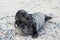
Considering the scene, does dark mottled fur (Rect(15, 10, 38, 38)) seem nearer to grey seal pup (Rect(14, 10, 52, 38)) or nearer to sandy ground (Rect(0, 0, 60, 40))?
grey seal pup (Rect(14, 10, 52, 38))

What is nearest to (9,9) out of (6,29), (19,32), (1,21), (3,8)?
(3,8)

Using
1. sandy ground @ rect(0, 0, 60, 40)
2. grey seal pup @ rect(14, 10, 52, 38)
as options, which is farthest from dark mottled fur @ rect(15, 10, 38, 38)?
sandy ground @ rect(0, 0, 60, 40)

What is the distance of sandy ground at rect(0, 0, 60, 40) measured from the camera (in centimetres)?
468

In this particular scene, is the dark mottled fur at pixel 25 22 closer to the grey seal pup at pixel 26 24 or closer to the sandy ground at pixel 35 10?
the grey seal pup at pixel 26 24

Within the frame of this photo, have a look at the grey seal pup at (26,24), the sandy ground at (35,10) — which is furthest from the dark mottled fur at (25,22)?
the sandy ground at (35,10)

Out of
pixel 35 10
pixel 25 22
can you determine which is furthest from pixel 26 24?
pixel 35 10

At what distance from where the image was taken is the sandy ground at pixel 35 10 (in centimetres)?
468

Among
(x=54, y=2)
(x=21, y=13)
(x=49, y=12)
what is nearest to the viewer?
(x=21, y=13)

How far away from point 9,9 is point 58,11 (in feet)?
5.11

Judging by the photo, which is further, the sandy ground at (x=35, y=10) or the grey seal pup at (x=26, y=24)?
the sandy ground at (x=35, y=10)

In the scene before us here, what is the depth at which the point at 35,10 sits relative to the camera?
20.2ft

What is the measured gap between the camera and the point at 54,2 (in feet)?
22.4

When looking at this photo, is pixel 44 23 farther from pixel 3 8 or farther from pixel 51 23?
pixel 3 8

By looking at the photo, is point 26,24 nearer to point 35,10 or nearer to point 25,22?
point 25,22
